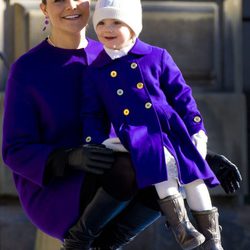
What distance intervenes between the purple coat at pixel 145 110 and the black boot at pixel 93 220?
0.50 feet

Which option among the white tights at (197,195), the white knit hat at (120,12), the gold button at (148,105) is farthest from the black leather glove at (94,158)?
the white knit hat at (120,12)

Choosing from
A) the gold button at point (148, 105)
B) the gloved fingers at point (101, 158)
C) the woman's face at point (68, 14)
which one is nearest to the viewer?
the gloved fingers at point (101, 158)

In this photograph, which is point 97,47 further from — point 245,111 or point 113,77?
point 245,111

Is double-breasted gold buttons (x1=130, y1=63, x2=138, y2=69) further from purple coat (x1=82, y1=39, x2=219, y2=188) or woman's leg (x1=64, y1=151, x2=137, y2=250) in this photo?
woman's leg (x1=64, y1=151, x2=137, y2=250)

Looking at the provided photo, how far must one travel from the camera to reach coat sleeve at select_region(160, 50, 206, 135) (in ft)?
11.5

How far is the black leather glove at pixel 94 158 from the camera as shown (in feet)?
10.8

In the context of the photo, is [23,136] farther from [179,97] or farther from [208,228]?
[208,228]

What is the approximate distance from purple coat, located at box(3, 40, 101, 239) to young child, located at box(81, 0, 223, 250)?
0.11 metres

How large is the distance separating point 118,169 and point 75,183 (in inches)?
9.0

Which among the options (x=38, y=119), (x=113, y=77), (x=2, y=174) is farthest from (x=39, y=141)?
(x=2, y=174)

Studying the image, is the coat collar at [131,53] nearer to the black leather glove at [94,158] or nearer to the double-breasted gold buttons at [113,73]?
the double-breasted gold buttons at [113,73]

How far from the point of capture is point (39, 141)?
3564 millimetres

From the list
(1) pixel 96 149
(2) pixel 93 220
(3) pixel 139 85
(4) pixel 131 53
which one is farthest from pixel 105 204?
(4) pixel 131 53

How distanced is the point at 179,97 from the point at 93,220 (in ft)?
1.75
